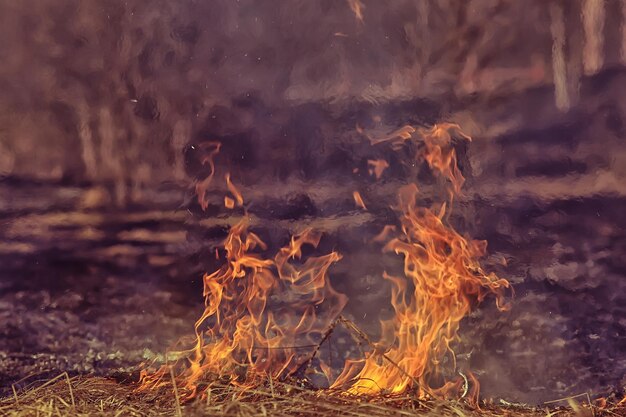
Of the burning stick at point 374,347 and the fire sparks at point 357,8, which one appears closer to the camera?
the burning stick at point 374,347

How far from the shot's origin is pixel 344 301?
345cm

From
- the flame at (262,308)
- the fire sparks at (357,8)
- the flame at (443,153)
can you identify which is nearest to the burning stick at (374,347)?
the flame at (262,308)

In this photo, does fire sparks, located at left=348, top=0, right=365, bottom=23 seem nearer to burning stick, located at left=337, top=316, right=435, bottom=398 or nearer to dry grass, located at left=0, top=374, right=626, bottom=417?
burning stick, located at left=337, top=316, right=435, bottom=398

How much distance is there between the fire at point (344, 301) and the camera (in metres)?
3.32

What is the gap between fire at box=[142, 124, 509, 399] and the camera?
10.9 feet

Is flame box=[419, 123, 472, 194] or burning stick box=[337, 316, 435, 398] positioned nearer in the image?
burning stick box=[337, 316, 435, 398]

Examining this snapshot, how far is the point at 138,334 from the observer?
141 inches

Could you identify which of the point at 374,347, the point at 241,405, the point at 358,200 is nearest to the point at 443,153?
the point at 358,200

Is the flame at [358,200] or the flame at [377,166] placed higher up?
the flame at [377,166]

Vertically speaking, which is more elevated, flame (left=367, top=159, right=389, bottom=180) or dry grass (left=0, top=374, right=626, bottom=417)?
flame (left=367, top=159, right=389, bottom=180)

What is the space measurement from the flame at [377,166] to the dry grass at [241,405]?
1.16 m

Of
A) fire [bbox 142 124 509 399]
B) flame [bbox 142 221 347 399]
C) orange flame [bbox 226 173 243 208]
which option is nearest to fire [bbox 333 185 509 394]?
fire [bbox 142 124 509 399]

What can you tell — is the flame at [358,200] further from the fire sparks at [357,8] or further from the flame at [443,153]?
the fire sparks at [357,8]

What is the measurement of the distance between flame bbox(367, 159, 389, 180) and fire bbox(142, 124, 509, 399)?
11 mm
